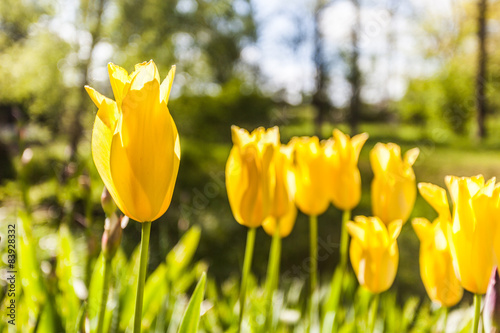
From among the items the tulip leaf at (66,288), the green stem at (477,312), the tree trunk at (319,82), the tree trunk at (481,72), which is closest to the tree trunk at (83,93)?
the tulip leaf at (66,288)

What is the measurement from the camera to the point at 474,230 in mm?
480

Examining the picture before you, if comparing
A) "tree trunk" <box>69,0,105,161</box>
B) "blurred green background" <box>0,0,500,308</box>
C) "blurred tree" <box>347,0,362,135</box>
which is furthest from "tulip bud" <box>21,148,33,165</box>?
"blurred tree" <box>347,0,362,135</box>

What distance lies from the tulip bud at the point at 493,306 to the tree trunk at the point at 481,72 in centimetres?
596

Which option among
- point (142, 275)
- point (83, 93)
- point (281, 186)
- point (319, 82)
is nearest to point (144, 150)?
point (142, 275)

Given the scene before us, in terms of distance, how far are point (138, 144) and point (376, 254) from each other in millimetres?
478

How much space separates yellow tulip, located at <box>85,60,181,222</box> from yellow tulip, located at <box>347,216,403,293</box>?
16.3 inches

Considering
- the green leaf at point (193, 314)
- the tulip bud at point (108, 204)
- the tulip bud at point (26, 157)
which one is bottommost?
the green leaf at point (193, 314)

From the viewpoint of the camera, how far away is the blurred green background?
3.53 meters

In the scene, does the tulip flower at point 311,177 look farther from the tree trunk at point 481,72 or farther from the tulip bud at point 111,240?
the tree trunk at point 481,72

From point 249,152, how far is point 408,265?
11.5 ft

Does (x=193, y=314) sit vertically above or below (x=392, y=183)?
below

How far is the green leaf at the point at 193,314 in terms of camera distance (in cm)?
50

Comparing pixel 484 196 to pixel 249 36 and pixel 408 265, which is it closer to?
pixel 408 265

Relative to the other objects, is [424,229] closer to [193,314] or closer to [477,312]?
[477,312]
